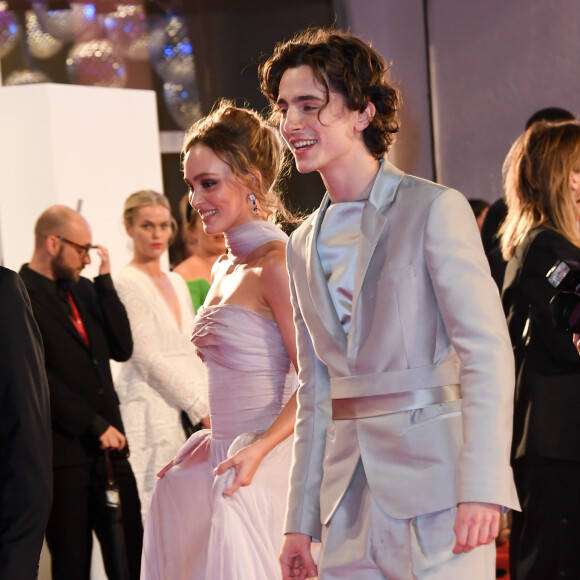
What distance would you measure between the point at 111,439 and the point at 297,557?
2.17 metres

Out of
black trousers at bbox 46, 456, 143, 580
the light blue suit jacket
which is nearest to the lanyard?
black trousers at bbox 46, 456, 143, 580

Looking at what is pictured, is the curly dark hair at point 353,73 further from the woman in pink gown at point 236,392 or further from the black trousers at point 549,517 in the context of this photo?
the black trousers at point 549,517

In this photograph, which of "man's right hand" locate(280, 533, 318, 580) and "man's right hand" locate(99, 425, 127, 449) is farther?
"man's right hand" locate(99, 425, 127, 449)

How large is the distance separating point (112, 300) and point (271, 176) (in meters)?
1.75

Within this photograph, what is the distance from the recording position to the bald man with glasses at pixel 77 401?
13.1 feet

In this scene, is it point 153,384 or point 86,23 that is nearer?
point 153,384

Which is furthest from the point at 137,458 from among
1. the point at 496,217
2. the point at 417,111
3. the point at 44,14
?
the point at 417,111

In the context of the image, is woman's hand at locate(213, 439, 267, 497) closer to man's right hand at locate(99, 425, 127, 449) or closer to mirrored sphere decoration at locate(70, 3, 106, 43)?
man's right hand at locate(99, 425, 127, 449)

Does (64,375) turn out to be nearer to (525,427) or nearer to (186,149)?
(186,149)

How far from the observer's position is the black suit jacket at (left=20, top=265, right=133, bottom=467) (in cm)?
398

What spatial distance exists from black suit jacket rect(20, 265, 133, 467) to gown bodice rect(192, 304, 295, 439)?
4.36ft

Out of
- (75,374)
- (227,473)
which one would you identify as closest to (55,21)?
(75,374)

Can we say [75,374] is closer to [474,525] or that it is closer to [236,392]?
[236,392]

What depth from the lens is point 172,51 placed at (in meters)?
5.49
